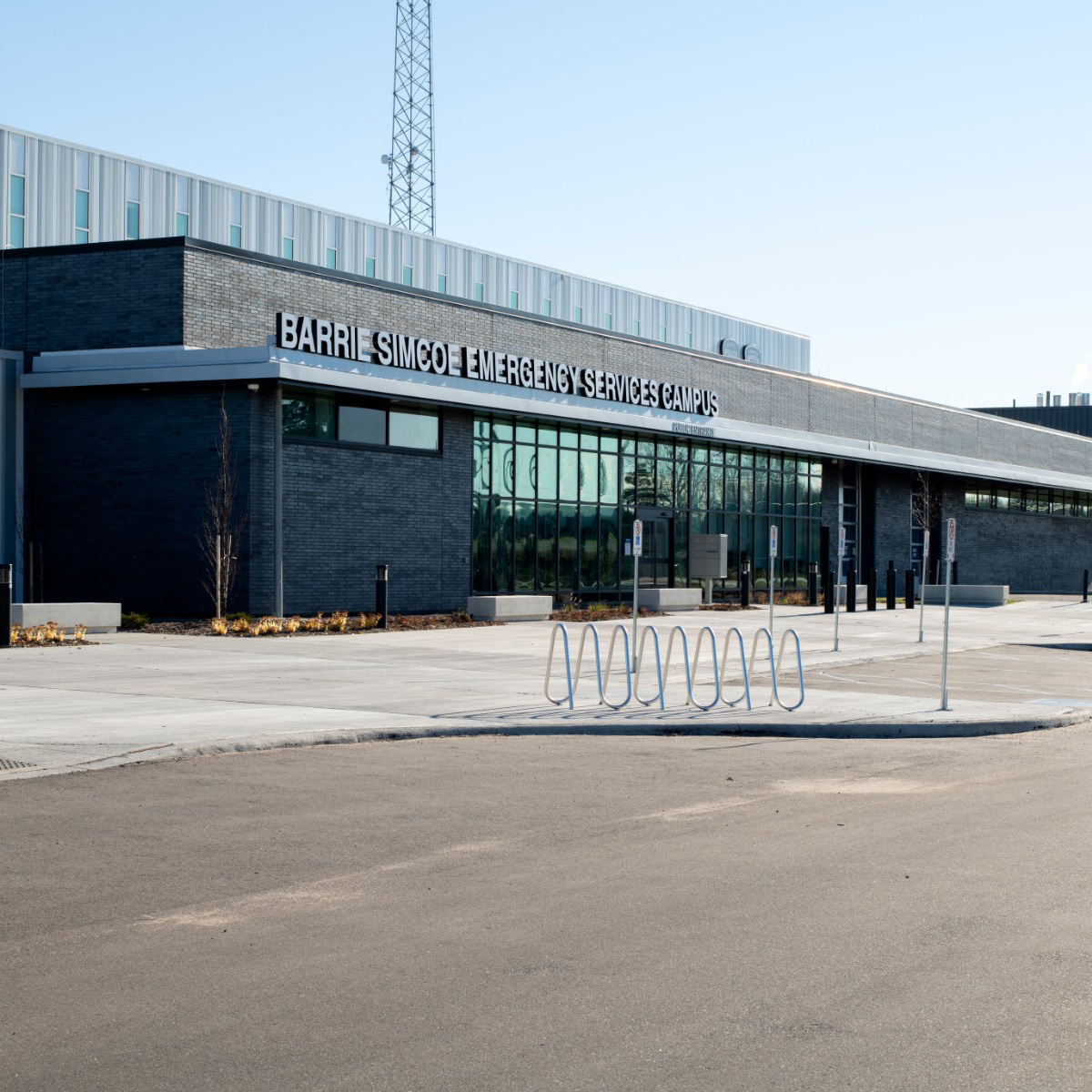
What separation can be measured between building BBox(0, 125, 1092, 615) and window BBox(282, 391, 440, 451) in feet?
0.18

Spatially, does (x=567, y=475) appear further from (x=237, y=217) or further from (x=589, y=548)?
(x=237, y=217)

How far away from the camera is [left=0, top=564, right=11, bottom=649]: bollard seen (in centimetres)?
2242

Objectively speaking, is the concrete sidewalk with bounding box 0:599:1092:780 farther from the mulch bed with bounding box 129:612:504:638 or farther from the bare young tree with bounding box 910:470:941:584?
the bare young tree with bounding box 910:470:941:584

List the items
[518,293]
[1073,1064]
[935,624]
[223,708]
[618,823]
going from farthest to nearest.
Result: [518,293], [935,624], [223,708], [618,823], [1073,1064]

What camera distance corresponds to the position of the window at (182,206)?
48875mm

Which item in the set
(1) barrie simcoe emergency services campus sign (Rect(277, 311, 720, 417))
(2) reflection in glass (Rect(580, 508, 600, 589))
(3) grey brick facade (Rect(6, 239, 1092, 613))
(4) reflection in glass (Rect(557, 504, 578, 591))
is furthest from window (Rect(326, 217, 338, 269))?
(3) grey brick facade (Rect(6, 239, 1092, 613))

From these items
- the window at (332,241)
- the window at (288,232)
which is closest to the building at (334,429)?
the window at (288,232)

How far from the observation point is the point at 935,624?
3466cm

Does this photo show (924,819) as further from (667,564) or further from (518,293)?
(518,293)

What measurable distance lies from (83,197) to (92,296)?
17.1m

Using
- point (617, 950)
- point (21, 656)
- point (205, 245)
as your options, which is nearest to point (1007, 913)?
point (617, 950)

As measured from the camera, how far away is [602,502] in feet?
134

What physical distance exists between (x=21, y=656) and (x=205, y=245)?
39.1 feet

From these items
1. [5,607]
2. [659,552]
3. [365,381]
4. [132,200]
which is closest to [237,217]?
[132,200]
